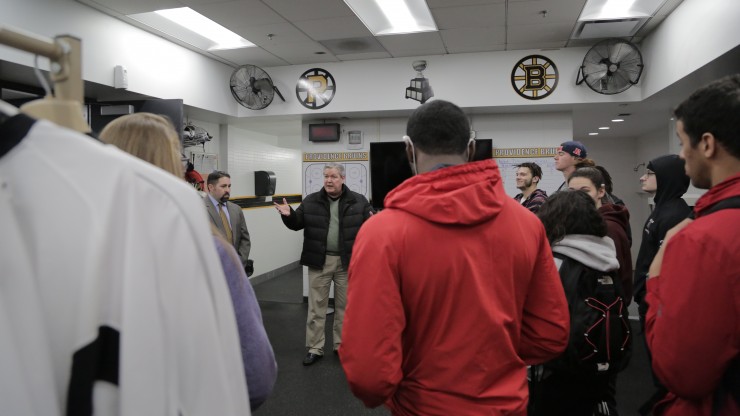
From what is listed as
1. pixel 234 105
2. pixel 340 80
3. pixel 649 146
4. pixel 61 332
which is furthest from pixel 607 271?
pixel 649 146

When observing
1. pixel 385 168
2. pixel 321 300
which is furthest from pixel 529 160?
pixel 321 300

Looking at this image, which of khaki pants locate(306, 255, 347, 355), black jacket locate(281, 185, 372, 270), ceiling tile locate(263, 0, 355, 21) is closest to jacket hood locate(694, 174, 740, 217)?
black jacket locate(281, 185, 372, 270)

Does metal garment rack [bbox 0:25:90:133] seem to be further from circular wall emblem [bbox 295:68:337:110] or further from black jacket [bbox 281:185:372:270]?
circular wall emblem [bbox 295:68:337:110]

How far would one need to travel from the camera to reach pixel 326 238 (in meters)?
3.92

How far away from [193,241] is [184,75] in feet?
16.6

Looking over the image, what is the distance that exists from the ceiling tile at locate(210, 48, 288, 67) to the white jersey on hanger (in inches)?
197

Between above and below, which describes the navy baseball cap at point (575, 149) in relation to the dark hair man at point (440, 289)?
above

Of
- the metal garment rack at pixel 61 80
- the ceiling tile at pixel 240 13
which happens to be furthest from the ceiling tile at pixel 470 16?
the metal garment rack at pixel 61 80

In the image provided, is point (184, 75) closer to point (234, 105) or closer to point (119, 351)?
point (234, 105)

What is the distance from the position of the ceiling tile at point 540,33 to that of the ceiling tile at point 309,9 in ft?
5.65

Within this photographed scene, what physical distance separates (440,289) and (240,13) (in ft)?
12.6

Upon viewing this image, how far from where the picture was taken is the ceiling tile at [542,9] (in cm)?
395

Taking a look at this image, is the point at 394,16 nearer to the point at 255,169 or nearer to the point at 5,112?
the point at 255,169

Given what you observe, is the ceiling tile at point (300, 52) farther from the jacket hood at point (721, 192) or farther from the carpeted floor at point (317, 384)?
the jacket hood at point (721, 192)
